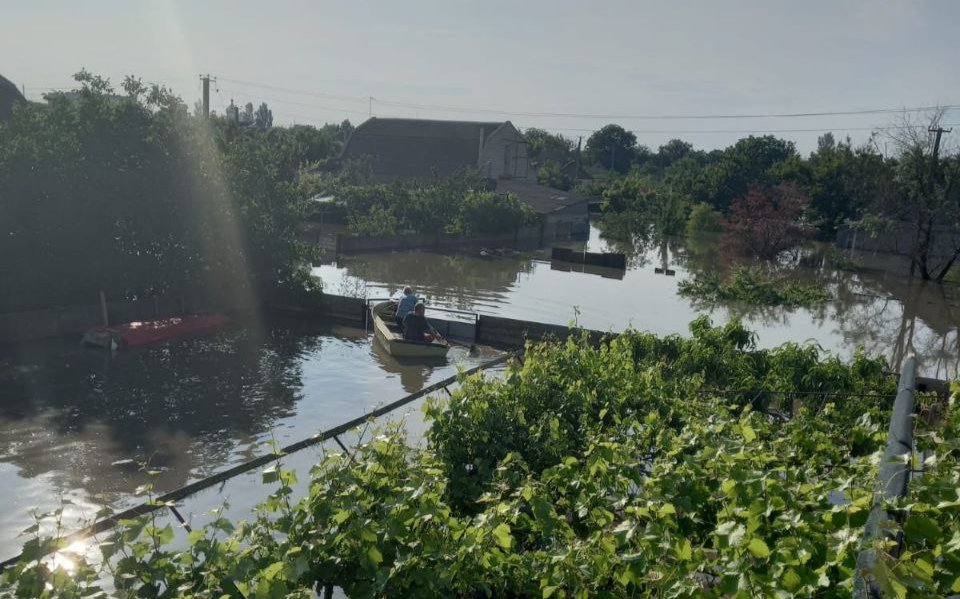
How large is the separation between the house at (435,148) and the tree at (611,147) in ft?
215

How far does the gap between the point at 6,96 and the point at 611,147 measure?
117 m

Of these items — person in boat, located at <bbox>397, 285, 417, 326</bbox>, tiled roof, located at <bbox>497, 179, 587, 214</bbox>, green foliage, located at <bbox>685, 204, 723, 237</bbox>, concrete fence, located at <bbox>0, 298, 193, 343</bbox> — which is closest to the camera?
concrete fence, located at <bbox>0, 298, 193, 343</bbox>

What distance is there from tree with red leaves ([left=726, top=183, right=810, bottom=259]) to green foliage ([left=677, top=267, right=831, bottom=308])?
1004 cm

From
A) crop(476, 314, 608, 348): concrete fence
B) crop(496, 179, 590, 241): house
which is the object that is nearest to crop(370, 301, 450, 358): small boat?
crop(476, 314, 608, 348): concrete fence

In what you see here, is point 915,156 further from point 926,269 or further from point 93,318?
point 93,318

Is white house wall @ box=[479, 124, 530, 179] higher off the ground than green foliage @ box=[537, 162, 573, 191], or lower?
higher

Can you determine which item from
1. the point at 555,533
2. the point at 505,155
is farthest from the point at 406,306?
the point at 505,155

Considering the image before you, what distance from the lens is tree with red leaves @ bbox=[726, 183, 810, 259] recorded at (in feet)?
160

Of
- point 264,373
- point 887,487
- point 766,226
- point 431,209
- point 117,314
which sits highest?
point 887,487

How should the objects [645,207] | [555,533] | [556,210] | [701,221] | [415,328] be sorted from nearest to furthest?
[555,533], [415,328], [556,210], [701,221], [645,207]

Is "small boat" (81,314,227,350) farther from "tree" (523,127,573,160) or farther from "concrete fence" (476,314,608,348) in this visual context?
"tree" (523,127,573,160)

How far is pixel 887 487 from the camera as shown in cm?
386

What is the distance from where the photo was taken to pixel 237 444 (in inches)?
611

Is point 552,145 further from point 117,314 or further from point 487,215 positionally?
point 117,314
